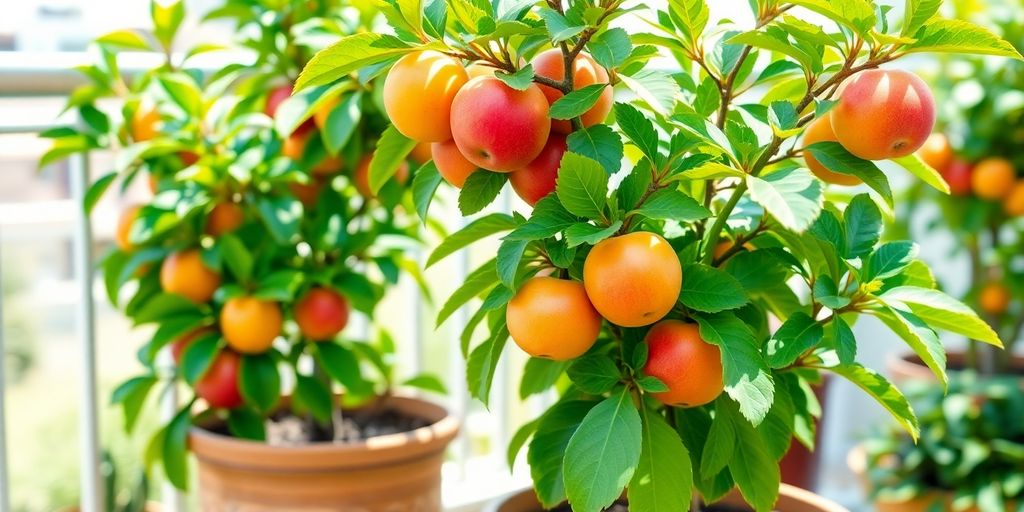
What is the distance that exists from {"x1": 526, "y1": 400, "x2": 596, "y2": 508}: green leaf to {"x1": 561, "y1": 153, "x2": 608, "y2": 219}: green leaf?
0.20 meters

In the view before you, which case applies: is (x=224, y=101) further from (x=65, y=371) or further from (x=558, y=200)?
(x=65, y=371)

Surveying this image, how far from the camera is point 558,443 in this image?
0.86 m

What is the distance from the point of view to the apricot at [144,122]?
4.17 ft

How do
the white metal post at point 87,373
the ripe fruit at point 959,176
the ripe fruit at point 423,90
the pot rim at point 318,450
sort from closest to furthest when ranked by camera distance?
the ripe fruit at point 423,90 → the pot rim at point 318,450 → the white metal post at point 87,373 → the ripe fruit at point 959,176

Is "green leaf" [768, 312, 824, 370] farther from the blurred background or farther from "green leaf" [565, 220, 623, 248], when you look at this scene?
the blurred background

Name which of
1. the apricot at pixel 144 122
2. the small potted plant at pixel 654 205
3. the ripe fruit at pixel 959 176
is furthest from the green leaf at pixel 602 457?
the ripe fruit at pixel 959 176

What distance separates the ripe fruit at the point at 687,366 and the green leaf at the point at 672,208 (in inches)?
3.9

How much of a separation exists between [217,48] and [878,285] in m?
0.85

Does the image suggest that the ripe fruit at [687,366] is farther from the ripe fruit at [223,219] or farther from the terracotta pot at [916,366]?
the terracotta pot at [916,366]

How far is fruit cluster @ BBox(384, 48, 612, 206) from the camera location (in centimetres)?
72

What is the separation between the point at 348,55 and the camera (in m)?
0.73

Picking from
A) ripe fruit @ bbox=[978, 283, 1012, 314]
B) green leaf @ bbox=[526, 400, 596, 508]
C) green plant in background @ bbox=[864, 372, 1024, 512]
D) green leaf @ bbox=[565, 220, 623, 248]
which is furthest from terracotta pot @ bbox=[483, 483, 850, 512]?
ripe fruit @ bbox=[978, 283, 1012, 314]

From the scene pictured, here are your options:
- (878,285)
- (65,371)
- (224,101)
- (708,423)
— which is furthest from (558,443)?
(65,371)

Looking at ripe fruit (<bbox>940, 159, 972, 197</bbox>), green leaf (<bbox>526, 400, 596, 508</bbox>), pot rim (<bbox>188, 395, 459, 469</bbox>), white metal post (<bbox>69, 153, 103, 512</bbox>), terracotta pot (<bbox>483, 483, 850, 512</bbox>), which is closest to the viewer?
green leaf (<bbox>526, 400, 596, 508</bbox>)
